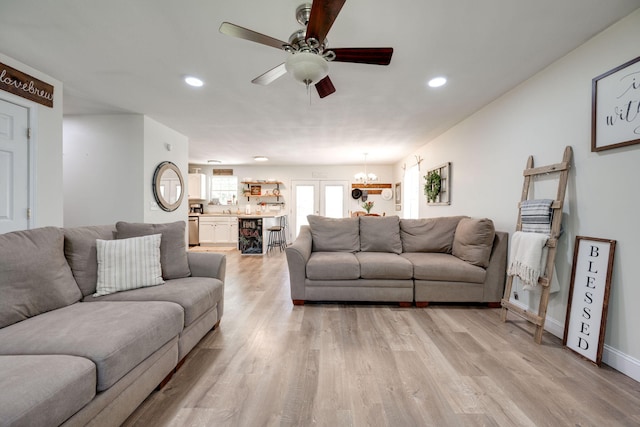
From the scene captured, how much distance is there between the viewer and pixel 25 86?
255cm

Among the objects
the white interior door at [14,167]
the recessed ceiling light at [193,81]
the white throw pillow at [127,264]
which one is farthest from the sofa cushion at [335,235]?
the white interior door at [14,167]

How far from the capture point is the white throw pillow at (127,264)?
1.85 m

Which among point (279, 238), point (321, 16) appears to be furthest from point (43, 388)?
point (279, 238)

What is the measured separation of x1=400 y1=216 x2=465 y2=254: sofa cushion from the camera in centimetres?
344

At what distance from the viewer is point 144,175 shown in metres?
3.90

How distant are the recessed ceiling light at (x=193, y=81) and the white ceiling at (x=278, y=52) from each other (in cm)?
9

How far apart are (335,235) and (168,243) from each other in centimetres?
206

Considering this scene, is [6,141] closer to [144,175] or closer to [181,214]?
[144,175]

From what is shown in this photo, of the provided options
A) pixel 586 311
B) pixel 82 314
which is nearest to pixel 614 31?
pixel 586 311

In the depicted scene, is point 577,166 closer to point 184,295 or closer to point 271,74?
point 271,74

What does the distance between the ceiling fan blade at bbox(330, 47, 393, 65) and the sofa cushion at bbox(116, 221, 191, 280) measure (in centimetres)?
187

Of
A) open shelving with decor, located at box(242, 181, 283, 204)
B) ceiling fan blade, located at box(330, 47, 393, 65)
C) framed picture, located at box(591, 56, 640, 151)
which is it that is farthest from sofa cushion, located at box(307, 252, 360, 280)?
open shelving with decor, located at box(242, 181, 283, 204)

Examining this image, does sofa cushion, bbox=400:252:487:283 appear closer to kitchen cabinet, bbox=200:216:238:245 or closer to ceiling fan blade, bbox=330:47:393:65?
ceiling fan blade, bbox=330:47:393:65

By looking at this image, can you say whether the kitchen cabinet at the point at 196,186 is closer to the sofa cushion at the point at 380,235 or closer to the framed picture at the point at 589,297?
the sofa cushion at the point at 380,235
